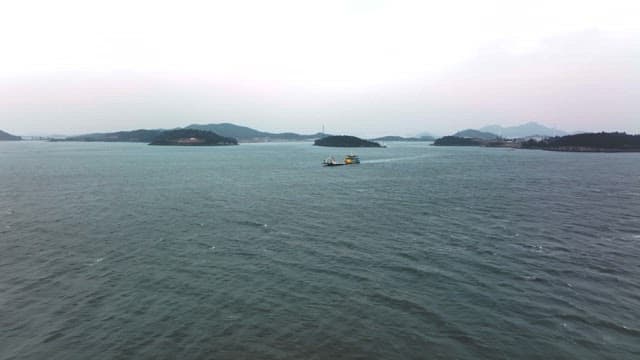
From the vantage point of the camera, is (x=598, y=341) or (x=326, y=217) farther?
(x=326, y=217)

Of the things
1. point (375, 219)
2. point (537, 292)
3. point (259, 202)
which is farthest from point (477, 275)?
point (259, 202)

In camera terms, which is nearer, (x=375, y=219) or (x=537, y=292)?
(x=537, y=292)

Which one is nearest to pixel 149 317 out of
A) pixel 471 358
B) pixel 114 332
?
pixel 114 332

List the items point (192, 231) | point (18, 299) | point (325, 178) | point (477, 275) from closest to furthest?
point (18, 299)
point (477, 275)
point (192, 231)
point (325, 178)

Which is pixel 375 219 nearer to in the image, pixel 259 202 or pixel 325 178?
pixel 259 202

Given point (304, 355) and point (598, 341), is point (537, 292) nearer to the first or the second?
point (598, 341)

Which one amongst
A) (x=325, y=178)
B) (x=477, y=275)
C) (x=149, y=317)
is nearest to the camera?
(x=149, y=317)
